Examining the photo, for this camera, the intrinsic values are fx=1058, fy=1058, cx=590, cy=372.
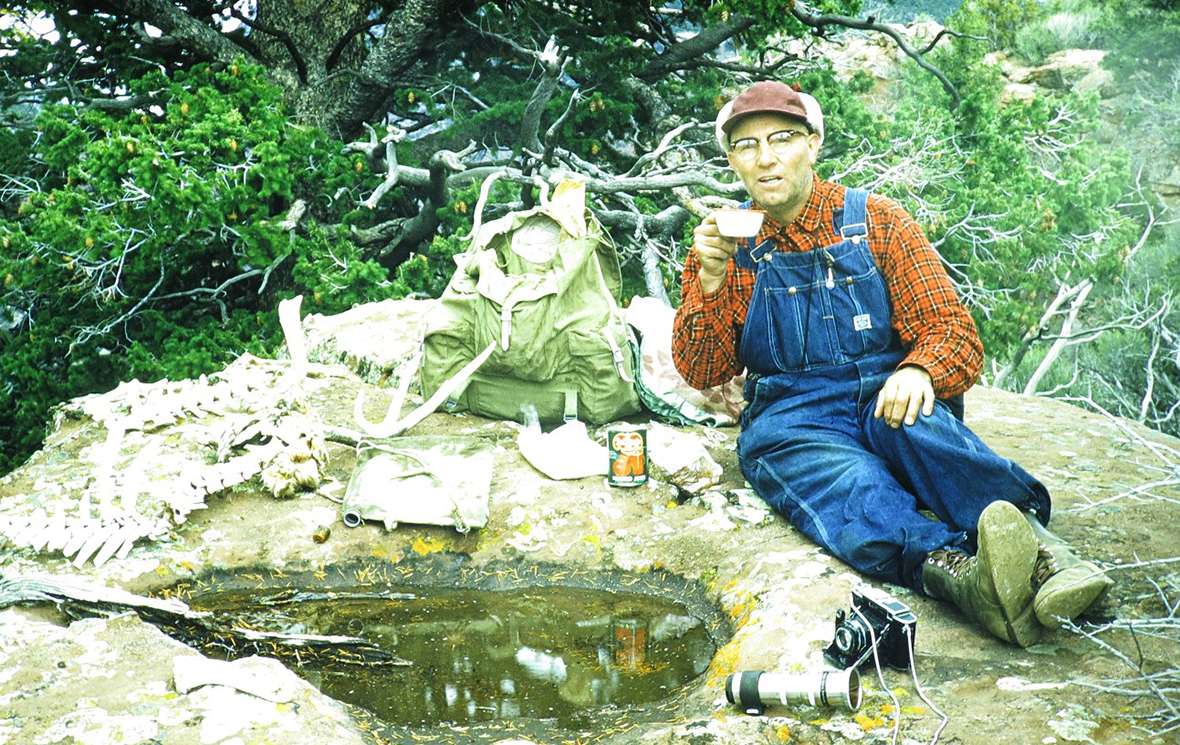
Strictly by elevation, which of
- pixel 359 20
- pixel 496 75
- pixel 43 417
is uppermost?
pixel 359 20

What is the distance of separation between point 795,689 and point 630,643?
2.35 ft

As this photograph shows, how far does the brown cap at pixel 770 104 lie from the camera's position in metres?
3.44

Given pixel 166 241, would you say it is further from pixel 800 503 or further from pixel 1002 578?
pixel 1002 578

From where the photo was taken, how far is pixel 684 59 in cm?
986

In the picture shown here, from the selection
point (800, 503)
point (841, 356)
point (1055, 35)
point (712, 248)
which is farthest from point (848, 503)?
point (1055, 35)

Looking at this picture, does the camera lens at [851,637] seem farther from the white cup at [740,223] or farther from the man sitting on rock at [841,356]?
the white cup at [740,223]

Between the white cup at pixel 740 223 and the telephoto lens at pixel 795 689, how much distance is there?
4.63 ft

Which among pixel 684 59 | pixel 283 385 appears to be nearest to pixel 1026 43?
pixel 684 59

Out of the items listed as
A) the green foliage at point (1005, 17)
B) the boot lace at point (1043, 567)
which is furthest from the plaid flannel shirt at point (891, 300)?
the green foliage at point (1005, 17)

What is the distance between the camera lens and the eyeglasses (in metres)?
3.48

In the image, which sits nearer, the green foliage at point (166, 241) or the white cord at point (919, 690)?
the white cord at point (919, 690)

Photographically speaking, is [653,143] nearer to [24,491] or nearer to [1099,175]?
[1099,175]

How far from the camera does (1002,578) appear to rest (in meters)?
2.71

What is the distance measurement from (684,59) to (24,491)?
289 inches
